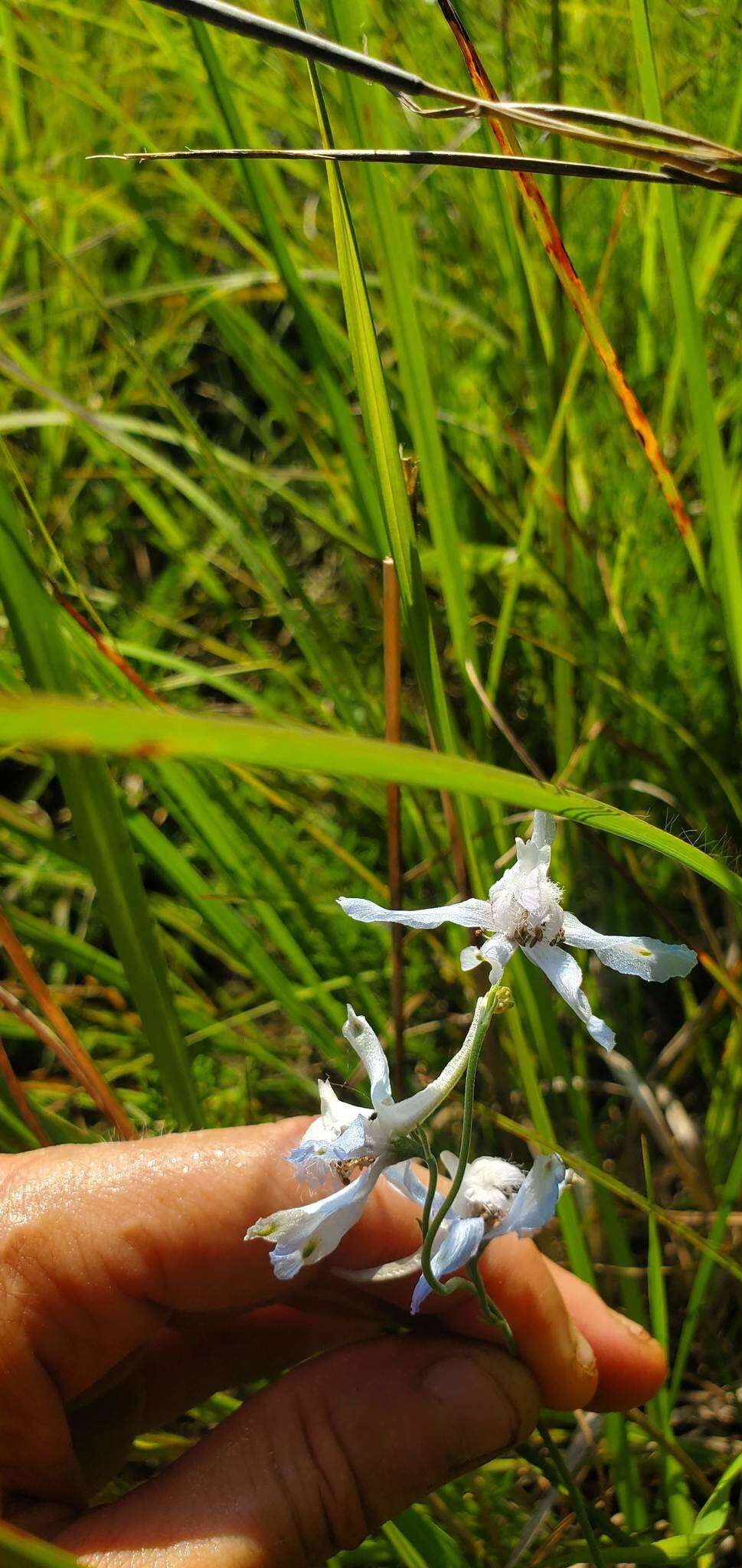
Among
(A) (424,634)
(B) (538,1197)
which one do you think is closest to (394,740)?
(A) (424,634)

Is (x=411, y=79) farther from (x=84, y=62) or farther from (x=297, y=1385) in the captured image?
(x=84, y=62)

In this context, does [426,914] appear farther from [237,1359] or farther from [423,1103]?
[237,1359]

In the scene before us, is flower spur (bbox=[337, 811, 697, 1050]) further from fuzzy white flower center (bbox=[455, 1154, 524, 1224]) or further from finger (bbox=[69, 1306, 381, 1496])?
finger (bbox=[69, 1306, 381, 1496])

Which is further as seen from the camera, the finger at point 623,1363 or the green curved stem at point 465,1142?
the finger at point 623,1363

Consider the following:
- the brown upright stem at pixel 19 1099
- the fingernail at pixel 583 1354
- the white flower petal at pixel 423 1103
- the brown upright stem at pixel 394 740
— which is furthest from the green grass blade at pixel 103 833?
the fingernail at pixel 583 1354

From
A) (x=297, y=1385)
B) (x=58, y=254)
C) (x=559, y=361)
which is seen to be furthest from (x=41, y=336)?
(x=297, y=1385)

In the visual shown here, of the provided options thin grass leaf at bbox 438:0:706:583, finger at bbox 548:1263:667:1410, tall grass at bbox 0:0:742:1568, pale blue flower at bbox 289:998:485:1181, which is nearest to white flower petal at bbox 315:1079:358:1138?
pale blue flower at bbox 289:998:485:1181

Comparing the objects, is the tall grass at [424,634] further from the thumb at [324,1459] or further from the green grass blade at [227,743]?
the green grass blade at [227,743]

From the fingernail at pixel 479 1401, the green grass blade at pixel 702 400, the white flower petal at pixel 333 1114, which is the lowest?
the fingernail at pixel 479 1401
